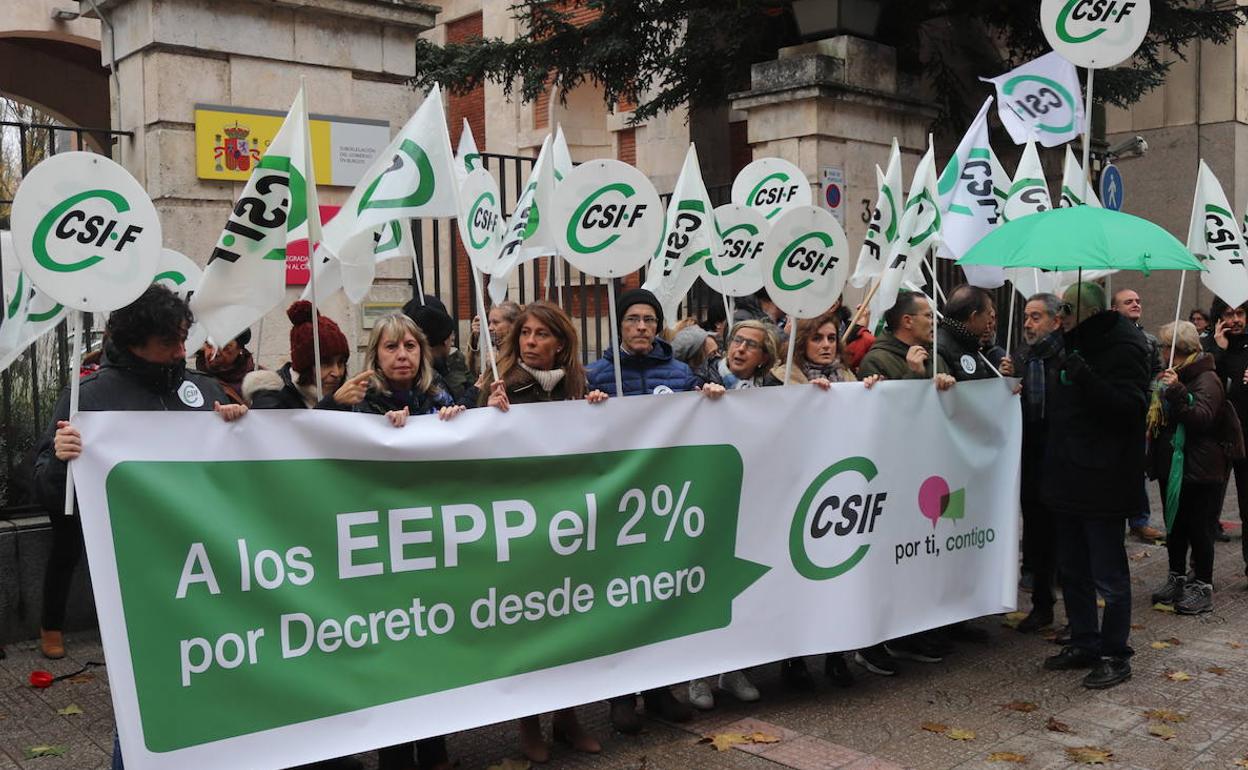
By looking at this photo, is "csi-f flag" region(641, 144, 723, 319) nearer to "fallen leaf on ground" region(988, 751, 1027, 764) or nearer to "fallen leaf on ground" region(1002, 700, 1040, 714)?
"fallen leaf on ground" region(1002, 700, 1040, 714)

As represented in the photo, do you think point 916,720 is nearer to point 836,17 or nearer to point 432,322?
point 432,322

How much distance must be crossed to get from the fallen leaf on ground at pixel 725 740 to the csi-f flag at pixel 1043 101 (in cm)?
508

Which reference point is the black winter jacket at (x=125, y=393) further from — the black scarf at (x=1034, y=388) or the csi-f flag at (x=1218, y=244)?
the csi-f flag at (x=1218, y=244)

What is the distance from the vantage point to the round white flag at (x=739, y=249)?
7.35m

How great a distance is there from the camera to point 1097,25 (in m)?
7.41

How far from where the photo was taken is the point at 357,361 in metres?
8.34

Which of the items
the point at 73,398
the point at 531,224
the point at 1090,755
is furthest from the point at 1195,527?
the point at 73,398

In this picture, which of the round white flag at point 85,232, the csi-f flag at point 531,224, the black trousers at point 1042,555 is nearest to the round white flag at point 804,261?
the csi-f flag at point 531,224

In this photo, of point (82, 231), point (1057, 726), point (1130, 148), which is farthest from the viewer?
point (1130, 148)

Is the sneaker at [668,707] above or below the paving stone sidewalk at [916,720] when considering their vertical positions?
above

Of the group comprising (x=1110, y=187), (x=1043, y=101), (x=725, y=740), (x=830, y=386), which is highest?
(x=1043, y=101)

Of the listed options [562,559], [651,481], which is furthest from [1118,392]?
[562,559]

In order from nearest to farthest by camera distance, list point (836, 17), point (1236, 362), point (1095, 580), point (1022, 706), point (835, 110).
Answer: point (1022, 706) → point (1095, 580) → point (1236, 362) → point (835, 110) → point (836, 17)

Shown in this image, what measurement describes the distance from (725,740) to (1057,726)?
1.48m
